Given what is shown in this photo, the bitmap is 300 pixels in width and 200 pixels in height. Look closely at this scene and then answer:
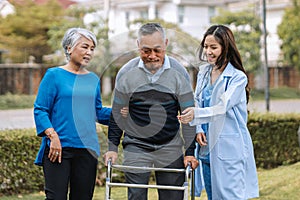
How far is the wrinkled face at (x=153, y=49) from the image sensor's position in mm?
4430

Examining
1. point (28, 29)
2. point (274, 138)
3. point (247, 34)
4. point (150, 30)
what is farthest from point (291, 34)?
point (150, 30)

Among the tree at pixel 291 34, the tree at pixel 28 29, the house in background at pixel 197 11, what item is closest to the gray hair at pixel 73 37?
the tree at pixel 28 29

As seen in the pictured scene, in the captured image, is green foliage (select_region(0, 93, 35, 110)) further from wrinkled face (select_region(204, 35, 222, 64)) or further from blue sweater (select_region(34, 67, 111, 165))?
wrinkled face (select_region(204, 35, 222, 64))

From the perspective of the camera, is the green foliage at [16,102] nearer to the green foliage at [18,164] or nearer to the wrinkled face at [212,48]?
the green foliage at [18,164]

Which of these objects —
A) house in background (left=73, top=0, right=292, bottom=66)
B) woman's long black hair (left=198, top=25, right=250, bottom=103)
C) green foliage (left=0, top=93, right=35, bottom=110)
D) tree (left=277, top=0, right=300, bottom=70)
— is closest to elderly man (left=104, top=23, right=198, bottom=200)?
woman's long black hair (left=198, top=25, right=250, bottom=103)

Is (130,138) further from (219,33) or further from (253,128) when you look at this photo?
(253,128)

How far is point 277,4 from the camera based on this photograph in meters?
44.1

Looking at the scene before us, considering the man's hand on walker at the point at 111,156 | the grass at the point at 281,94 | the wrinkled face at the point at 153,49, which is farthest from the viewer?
the grass at the point at 281,94

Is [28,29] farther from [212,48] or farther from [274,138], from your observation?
[212,48]

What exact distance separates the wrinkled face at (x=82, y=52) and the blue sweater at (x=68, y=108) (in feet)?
0.34

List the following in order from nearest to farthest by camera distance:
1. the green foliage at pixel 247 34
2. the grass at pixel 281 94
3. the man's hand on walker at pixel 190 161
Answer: the man's hand on walker at pixel 190 161, the green foliage at pixel 247 34, the grass at pixel 281 94

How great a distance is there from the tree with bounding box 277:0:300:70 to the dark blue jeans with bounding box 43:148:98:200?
100 ft

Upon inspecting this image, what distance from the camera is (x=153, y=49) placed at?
444 centimetres

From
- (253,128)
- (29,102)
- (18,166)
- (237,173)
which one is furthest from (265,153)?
(29,102)
